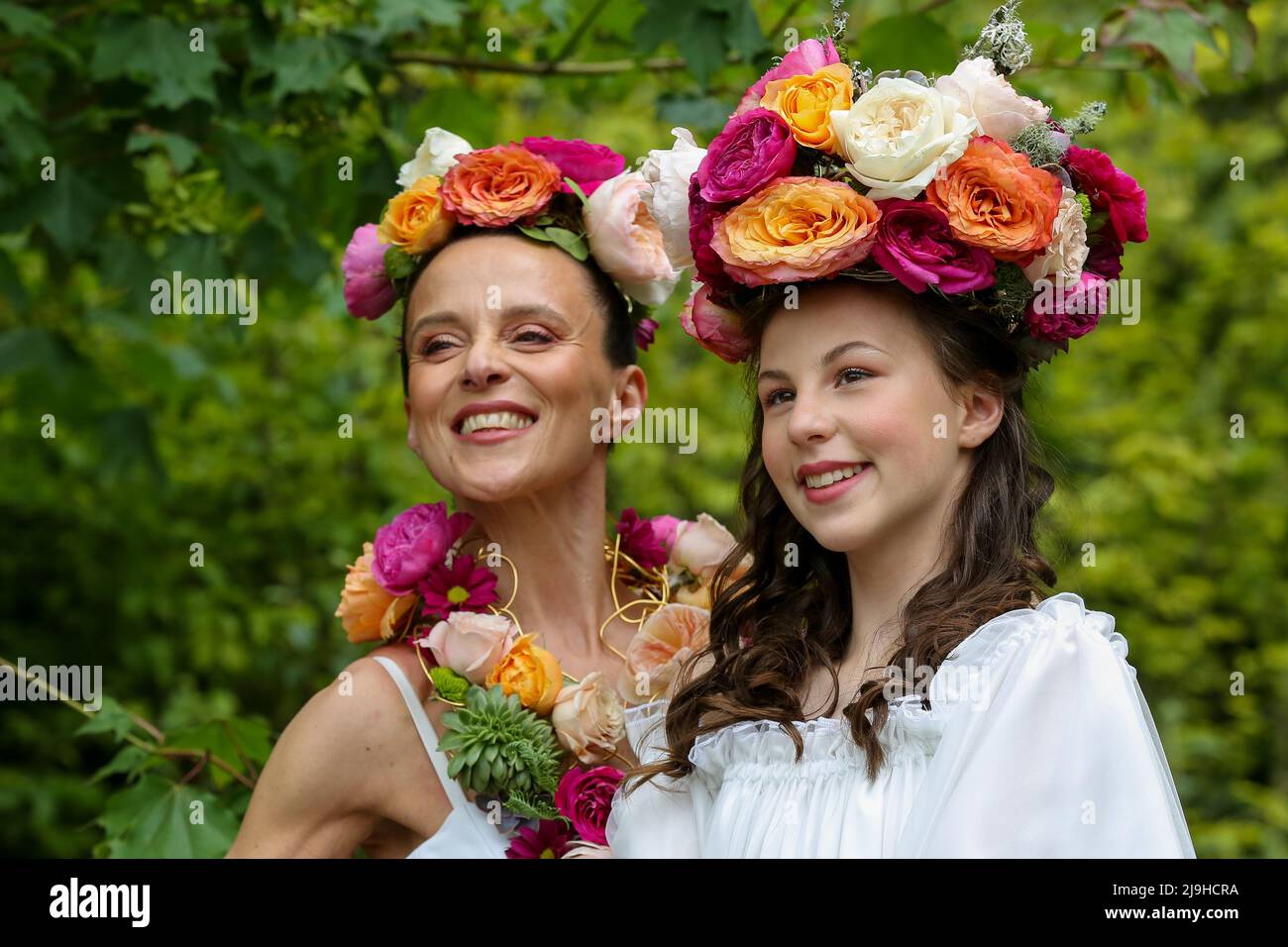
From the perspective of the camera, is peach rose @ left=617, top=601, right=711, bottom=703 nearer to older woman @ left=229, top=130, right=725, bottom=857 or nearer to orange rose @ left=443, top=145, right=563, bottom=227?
older woman @ left=229, top=130, right=725, bottom=857

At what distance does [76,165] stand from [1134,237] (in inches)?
108

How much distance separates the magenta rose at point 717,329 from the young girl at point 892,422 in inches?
2.8

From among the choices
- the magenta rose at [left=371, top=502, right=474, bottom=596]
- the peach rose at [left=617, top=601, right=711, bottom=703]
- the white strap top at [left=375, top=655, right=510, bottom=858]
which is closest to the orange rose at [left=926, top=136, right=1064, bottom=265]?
the peach rose at [left=617, top=601, right=711, bottom=703]

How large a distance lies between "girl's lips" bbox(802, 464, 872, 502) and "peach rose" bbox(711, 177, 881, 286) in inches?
13.0

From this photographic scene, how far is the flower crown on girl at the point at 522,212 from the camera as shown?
3.16 meters

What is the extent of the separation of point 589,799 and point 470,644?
0.39 meters

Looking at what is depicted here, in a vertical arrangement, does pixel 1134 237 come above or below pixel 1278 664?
above

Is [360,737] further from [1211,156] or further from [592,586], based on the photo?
[1211,156]

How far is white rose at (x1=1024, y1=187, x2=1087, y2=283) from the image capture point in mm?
2514

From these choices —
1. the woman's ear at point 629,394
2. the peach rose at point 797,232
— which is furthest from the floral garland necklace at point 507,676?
the peach rose at point 797,232

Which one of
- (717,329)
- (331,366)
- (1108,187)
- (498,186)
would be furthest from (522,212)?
(331,366)

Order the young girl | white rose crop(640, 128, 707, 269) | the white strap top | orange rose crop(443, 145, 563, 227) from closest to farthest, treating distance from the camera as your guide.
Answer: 1. the young girl
2. white rose crop(640, 128, 707, 269)
3. the white strap top
4. orange rose crop(443, 145, 563, 227)

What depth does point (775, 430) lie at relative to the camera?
8.50 ft

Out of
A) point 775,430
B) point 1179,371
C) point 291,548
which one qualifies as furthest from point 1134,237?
point 1179,371
